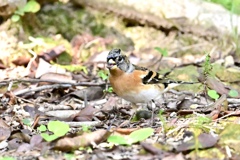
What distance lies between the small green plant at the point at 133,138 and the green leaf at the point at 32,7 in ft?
10.5

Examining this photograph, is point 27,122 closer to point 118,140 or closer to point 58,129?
point 58,129

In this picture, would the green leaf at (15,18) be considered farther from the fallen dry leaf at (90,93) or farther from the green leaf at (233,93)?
the green leaf at (233,93)

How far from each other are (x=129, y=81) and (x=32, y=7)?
2210mm

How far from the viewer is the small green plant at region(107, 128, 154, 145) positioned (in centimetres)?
298

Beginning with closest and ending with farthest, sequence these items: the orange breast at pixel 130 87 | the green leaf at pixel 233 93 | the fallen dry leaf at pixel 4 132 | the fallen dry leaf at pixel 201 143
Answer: the fallen dry leaf at pixel 201 143
the fallen dry leaf at pixel 4 132
the orange breast at pixel 130 87
the green leaf at pixel 233 93

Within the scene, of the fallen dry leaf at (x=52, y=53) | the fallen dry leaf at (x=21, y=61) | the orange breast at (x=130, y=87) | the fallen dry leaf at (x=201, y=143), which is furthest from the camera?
the fallen dry leaf at (x=52, y=53)

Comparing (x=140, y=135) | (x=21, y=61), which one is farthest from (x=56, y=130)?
(x=21, y=61)

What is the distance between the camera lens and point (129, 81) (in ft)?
13.7

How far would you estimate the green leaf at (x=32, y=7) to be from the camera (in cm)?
592

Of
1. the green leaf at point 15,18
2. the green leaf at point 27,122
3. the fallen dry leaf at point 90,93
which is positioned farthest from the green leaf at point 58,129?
the green leaf at point 15,18

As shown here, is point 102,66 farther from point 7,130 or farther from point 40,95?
point 7,130

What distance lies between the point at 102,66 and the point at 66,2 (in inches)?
42.8

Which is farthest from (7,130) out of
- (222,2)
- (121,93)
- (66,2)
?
(222,2)

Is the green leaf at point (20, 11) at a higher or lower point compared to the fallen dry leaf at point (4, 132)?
higher
